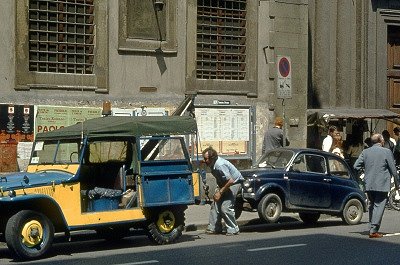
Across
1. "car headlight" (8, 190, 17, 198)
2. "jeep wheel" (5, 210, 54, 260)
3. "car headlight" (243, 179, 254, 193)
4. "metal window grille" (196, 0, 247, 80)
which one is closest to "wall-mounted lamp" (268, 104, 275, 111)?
"metal window grille" (196, 0, 247, 80)

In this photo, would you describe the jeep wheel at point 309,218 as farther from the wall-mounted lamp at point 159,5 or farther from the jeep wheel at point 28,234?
the jeep wheel at point 28,234

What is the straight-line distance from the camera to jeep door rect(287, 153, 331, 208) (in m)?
18.3

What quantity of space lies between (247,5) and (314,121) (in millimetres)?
4069

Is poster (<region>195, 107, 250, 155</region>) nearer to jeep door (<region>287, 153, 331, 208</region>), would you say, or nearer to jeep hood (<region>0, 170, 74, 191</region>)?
jeep door (<region>287, 153, 331, 208</region>)

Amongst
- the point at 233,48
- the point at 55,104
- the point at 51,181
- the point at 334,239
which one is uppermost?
the point at 233,48

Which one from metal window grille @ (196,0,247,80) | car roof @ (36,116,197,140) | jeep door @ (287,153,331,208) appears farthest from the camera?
metal window grille @ (196,0,247,80)

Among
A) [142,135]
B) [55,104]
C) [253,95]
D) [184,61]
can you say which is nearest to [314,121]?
[253,95]

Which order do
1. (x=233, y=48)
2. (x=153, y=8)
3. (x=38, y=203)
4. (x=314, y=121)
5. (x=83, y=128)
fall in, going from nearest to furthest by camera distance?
(x=38, y=203), (x=83, y=128), (x=153, y=8), (x=233, y=48), (x=314, y=121)

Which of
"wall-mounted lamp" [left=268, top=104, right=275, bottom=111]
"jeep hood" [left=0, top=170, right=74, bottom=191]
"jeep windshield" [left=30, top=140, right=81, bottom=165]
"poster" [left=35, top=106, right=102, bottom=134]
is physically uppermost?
"wall-mounted lamp" [left=268, top=104, right=275, bottom=111]

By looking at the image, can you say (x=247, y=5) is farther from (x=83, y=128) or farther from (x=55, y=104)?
(x=83, y=128)

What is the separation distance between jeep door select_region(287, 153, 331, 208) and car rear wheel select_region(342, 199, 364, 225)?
0.53 m

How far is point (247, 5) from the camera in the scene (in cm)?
2333

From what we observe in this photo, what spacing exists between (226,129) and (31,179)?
9.18m

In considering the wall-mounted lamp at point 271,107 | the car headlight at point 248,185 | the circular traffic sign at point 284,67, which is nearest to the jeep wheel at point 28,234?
the car headlight at point 248,185
